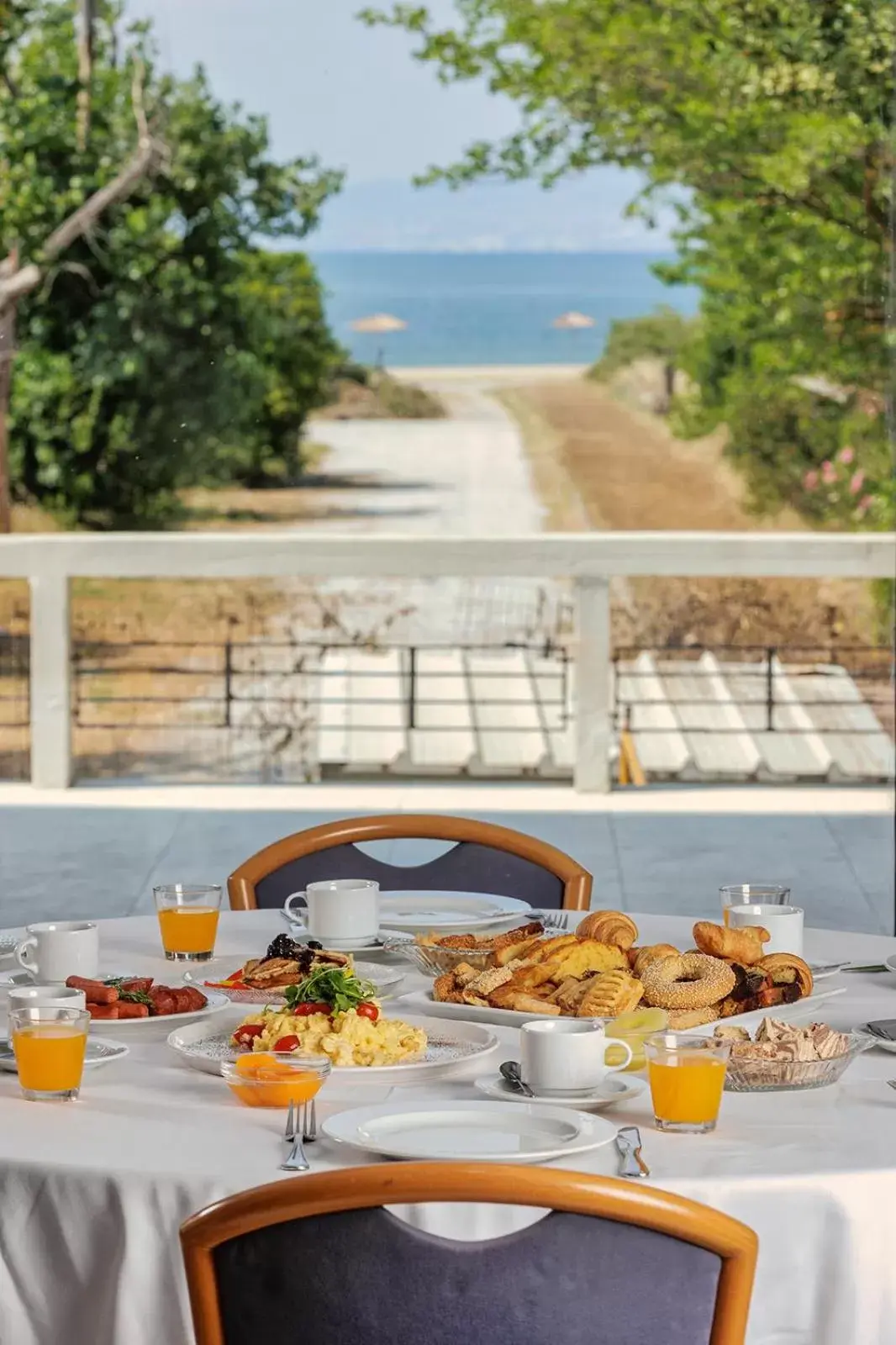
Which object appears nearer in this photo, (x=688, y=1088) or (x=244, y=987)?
(x=688, y=1088)

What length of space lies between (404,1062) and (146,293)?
2.59 metres

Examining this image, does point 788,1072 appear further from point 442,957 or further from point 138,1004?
point 138,1004

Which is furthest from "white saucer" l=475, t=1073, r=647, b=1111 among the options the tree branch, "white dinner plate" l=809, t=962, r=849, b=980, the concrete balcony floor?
the tree branch

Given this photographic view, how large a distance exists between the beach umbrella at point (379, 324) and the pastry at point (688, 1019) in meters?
2.55

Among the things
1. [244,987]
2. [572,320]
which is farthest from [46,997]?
[572,320]

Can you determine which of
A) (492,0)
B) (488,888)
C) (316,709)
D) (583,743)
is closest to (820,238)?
(492,0)

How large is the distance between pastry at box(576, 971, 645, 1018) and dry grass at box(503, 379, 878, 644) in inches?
96.1

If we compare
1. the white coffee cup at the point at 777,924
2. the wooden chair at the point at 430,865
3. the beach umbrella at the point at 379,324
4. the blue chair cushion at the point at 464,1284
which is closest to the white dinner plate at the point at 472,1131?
the blue chair cushion at the point at 464,1284

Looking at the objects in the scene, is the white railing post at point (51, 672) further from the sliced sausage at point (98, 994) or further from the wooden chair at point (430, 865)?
the sliced sausage at point (98, 994)

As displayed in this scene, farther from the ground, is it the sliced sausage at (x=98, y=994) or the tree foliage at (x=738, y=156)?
the tree foliage at (x=738, y=156)

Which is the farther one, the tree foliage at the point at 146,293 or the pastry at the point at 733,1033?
the tree foliage at the point at 146,293

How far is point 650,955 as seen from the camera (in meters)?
1.42

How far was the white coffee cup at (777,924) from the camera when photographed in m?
1.56

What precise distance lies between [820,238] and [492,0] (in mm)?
769
